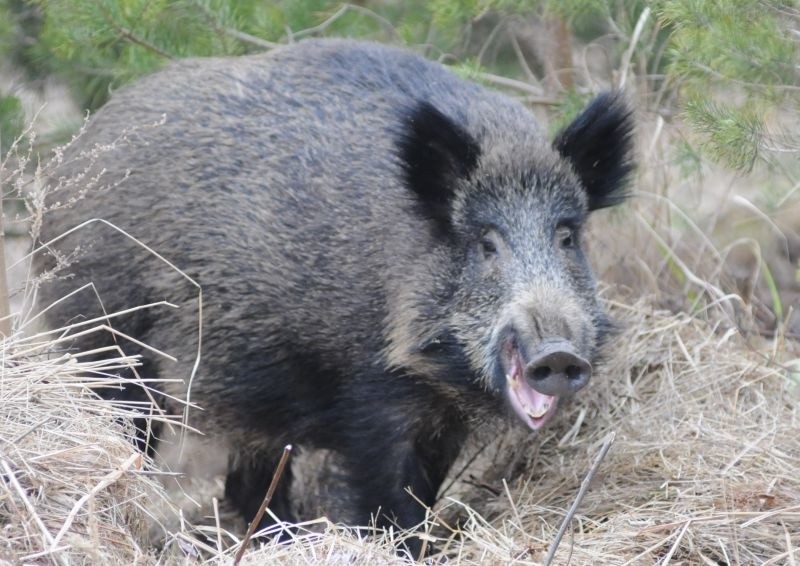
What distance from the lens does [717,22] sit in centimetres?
402

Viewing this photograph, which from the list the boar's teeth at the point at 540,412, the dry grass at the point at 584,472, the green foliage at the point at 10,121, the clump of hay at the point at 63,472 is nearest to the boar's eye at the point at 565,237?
the boar's teeth at the point at 540,412

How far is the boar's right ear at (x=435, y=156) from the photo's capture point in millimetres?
4449

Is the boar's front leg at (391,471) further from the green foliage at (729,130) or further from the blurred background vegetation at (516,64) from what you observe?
the blurred background vegetation at (516,64)

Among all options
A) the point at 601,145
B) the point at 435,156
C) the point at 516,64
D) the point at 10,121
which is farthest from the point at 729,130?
the point at 516,64

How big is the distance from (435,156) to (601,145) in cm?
63

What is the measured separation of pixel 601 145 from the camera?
183 inches

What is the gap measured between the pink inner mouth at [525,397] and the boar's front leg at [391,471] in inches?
20.8

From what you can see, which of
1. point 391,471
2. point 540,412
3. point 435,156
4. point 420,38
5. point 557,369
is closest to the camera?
point 557,369

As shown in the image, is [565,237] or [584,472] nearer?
[565,237]

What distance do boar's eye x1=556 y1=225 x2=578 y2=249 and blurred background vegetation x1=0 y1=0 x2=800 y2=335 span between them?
26.7 inches

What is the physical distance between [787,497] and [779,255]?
371 cm

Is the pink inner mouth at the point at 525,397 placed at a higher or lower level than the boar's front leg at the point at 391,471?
higher

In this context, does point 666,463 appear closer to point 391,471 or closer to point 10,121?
point 391,471

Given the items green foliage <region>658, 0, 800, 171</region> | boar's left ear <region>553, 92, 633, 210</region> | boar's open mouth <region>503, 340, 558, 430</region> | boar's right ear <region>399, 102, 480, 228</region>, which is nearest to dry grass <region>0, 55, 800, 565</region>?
boar's open mouth <region>503, 340, 558, 430</region>
